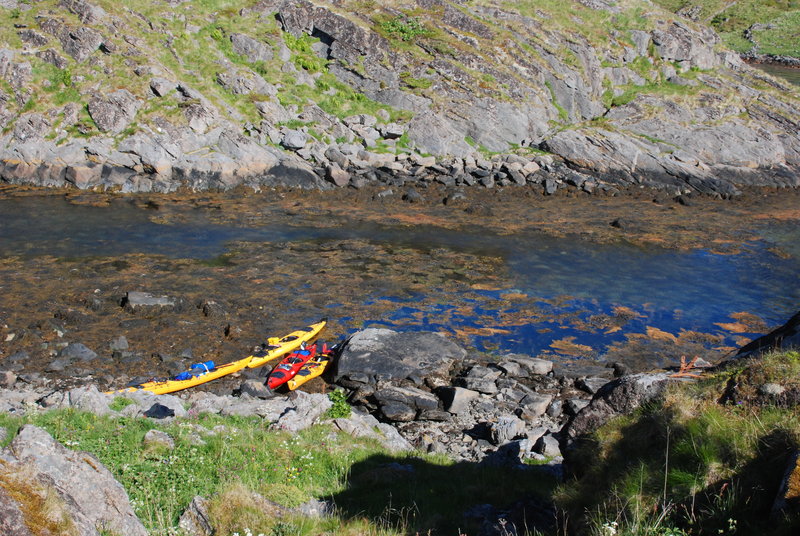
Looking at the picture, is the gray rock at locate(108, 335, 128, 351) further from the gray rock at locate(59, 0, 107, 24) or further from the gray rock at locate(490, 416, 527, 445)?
the gray rock at locate(59, 0, 107, 24)

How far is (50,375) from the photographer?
1653 cm

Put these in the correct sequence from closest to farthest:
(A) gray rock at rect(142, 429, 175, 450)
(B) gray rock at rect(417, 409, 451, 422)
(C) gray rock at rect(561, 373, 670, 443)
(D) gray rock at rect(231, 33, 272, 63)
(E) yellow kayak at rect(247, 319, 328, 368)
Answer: (C) gray rock at rect(561, 373, 670, 443), (A) gray rock at rect(142, 429, 175, 450), (B) gray rock at rect(417, 409, 451, 422), (E) yellow kayak at rect(247, 319, 328, 368), (D) gray rock at rect(231, 33, 272, 63)

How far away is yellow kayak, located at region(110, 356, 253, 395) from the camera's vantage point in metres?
15.9

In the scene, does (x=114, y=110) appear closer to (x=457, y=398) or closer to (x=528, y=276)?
(x=528, y=276)

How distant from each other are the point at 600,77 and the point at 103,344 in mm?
42754

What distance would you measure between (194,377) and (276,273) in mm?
9031

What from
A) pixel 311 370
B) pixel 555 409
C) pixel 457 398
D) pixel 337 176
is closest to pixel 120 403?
pixel 311 370

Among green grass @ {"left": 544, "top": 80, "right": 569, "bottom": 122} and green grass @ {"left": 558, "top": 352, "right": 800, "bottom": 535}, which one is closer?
green grass @ {"left": 558, "top": 352, "right": 800, "bottom": 535}

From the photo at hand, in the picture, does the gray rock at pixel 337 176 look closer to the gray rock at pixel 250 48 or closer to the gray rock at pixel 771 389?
the gray rock at pixel 250 48

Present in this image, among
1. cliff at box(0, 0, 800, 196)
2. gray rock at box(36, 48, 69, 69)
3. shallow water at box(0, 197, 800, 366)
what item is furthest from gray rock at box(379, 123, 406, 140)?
gray rock at box(36, 48, 69, 69)

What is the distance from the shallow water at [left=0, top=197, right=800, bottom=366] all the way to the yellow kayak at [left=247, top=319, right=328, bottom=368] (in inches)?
50.6

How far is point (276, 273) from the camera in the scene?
2519cm

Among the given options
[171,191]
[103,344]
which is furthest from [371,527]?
[171,191]

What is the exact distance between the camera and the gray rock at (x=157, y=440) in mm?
9383
